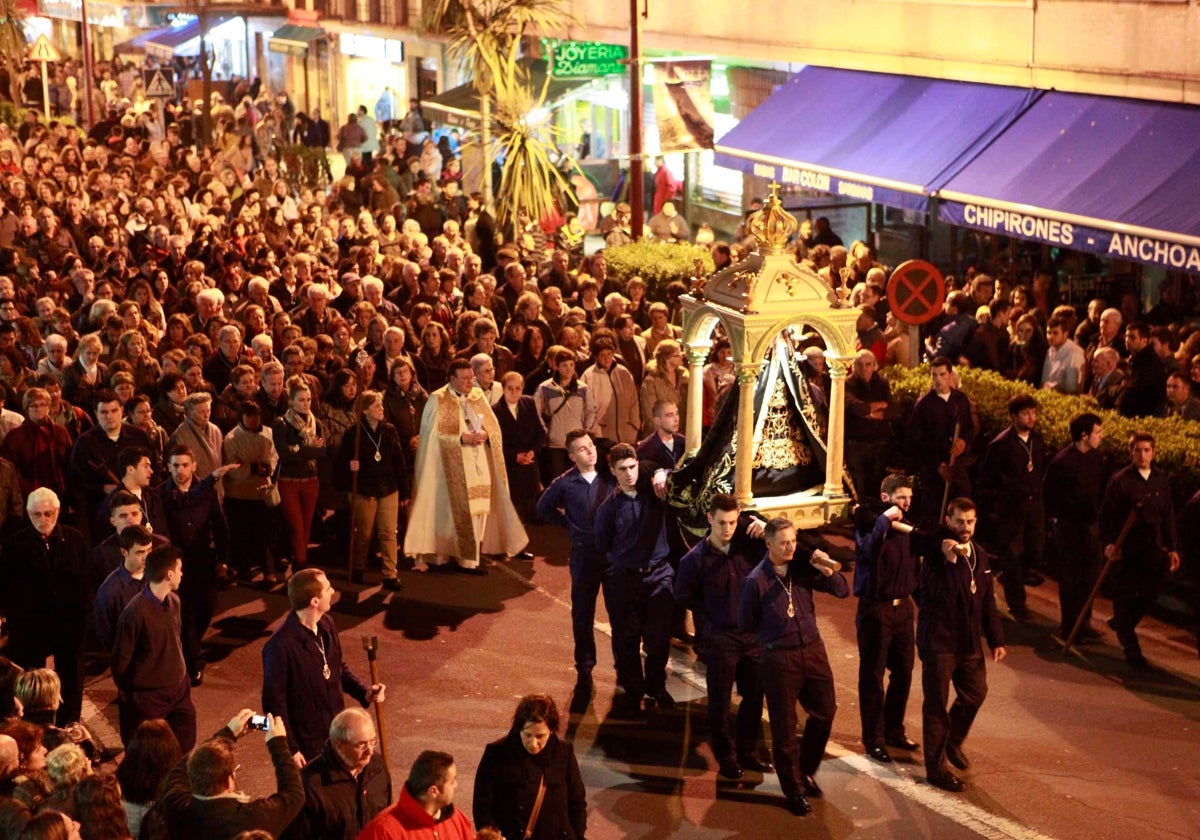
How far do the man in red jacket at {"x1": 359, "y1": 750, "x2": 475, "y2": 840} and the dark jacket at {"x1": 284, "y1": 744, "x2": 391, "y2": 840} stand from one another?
0.54 meters

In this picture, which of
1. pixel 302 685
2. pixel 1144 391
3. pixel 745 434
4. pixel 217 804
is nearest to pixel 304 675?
pixel 302 685

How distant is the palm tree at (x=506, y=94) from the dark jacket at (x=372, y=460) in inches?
425

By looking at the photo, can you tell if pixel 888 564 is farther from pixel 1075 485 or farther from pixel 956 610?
pixel 1075 485

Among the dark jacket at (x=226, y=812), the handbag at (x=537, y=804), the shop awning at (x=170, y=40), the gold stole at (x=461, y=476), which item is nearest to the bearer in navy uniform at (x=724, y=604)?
the handbag at (x=537, y=804)

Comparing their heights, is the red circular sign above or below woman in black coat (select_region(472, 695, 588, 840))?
above

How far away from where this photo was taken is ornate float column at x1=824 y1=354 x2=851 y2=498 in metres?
11.7

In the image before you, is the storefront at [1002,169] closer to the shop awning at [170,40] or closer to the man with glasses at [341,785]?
the man with glasses at [341,785]

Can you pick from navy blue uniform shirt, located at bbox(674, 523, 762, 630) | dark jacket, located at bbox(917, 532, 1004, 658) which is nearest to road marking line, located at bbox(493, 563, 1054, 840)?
dark jacket, located at bbox(917, 532, 1004, 658)

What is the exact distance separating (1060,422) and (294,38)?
121 ft

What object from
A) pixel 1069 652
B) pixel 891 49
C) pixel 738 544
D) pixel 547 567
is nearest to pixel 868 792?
pixel 738 544

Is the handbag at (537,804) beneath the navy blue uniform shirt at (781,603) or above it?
beneath

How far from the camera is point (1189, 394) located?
1436cm

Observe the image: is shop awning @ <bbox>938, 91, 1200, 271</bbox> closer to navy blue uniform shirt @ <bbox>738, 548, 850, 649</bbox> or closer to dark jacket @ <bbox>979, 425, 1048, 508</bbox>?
dark jacket @ <bbox>979, 425, 1048, 508</bbox>

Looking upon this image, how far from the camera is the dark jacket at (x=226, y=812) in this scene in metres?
7.55
